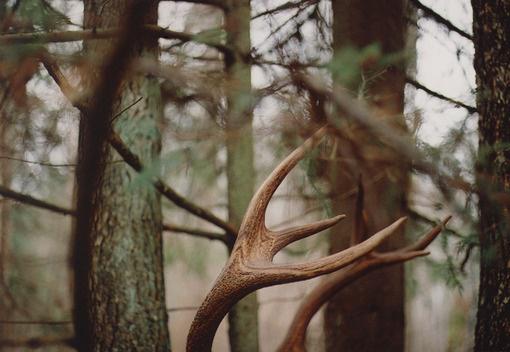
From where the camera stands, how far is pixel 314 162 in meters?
4.84

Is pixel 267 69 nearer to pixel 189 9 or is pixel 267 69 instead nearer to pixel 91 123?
pixel 189 9

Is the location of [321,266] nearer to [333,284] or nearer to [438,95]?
[333,284]

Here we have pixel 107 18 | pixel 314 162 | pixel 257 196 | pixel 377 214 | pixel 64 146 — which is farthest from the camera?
pixel 377 214

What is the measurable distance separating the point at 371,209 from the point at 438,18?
5.74 ft

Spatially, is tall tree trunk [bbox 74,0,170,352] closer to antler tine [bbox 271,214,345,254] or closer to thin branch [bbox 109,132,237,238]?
thin branch [bbox 109,132,237,238]

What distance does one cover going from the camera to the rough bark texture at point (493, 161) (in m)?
3.29

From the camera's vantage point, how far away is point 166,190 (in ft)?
12.5

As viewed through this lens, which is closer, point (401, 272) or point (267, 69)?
point (267, 69)

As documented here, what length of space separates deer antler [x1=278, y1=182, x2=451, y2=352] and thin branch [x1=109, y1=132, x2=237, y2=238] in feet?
3.05

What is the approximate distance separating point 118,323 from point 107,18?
6.30 feet

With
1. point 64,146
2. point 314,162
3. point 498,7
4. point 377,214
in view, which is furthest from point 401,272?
point 64,146

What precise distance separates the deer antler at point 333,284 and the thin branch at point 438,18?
138 centimetres

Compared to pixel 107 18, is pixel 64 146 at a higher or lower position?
lower

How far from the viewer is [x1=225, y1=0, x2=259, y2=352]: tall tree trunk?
14.5 feet
